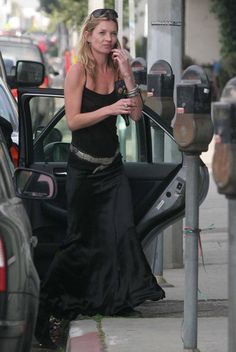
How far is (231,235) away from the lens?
4.79m

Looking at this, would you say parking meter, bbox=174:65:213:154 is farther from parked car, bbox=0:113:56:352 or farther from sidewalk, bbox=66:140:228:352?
sidewalk, bbox=66:140:228:352

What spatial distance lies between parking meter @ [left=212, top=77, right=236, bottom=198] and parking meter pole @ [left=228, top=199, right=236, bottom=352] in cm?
18

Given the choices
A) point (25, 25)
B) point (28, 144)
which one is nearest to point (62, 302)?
point (28, 144)

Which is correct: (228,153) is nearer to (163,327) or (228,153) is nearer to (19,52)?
(163,327)

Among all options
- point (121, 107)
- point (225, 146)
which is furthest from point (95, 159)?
point (225, 146)

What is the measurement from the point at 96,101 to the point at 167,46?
2461 millimetres

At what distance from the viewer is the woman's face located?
7.13 m

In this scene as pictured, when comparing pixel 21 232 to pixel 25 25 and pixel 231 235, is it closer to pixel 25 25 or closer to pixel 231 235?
pixel 231 235

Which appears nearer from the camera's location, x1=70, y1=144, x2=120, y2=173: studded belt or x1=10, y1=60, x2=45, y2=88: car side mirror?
x1=70, y1=144, x2=120, y2=173: studded belt

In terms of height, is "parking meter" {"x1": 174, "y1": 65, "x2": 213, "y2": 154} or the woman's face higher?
the woman's face

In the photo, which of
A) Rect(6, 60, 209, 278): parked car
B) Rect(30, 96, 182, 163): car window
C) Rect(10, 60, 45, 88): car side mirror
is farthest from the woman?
Rect(10, 60, 45, 88): car side mirror

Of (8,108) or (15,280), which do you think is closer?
(15,280)

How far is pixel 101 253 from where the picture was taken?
23.9 feet

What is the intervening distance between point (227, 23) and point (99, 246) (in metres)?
31.4
